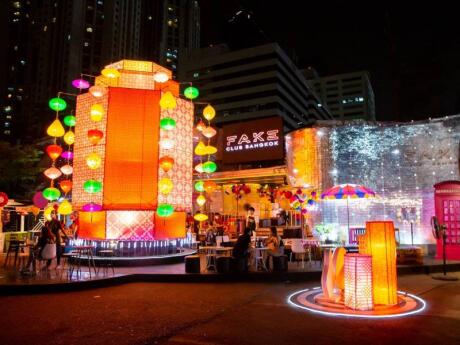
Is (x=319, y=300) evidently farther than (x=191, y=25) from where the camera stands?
No

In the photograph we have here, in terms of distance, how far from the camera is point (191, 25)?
110m

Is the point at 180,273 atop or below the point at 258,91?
below

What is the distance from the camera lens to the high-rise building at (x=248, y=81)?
69.1 meters

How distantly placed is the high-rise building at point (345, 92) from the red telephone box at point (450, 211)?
313ft

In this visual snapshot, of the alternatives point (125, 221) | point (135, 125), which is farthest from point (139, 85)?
point (125, 221)

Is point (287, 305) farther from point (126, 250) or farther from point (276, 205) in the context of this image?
point (276, 205)

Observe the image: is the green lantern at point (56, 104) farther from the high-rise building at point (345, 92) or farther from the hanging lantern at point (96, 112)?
the high-rise building at point (345, 92)

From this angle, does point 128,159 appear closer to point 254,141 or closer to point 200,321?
point 200,321

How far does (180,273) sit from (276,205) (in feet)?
35.6

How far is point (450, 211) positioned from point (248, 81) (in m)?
62.2

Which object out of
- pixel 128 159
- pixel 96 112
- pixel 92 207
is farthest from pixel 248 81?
pixel 92 207

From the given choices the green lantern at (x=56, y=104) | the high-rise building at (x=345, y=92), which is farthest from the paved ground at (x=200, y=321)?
the high-rise building at (x=345, y=92)

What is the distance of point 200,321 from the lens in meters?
5.68

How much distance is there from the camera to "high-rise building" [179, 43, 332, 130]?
6906 cm
